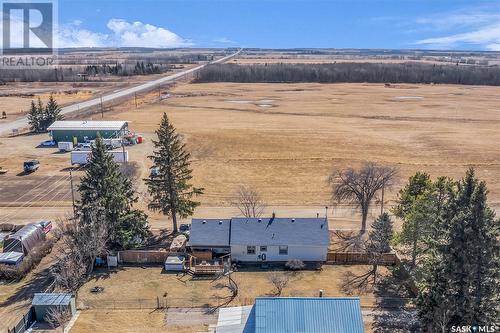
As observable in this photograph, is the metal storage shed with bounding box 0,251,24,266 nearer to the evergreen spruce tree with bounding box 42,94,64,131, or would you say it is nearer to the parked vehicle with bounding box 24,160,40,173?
the parked vehicle with bounding box 24,160,40,173

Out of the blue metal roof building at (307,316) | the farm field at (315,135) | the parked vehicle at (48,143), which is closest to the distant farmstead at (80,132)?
the parked vehicle at (48,143)

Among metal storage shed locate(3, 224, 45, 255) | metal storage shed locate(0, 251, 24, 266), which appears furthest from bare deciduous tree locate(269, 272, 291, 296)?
metal storage shed locate(3, 224, 45, 255)

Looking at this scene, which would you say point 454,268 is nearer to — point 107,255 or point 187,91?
point 107,255

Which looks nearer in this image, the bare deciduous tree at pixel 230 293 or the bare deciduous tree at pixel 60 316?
the bare deciduous tree at pixel 60 316

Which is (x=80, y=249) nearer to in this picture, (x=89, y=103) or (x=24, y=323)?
(x=24, y=323)

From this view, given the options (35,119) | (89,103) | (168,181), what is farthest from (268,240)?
(89,103)

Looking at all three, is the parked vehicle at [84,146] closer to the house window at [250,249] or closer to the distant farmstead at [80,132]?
the distant farmstead at [80,132]
